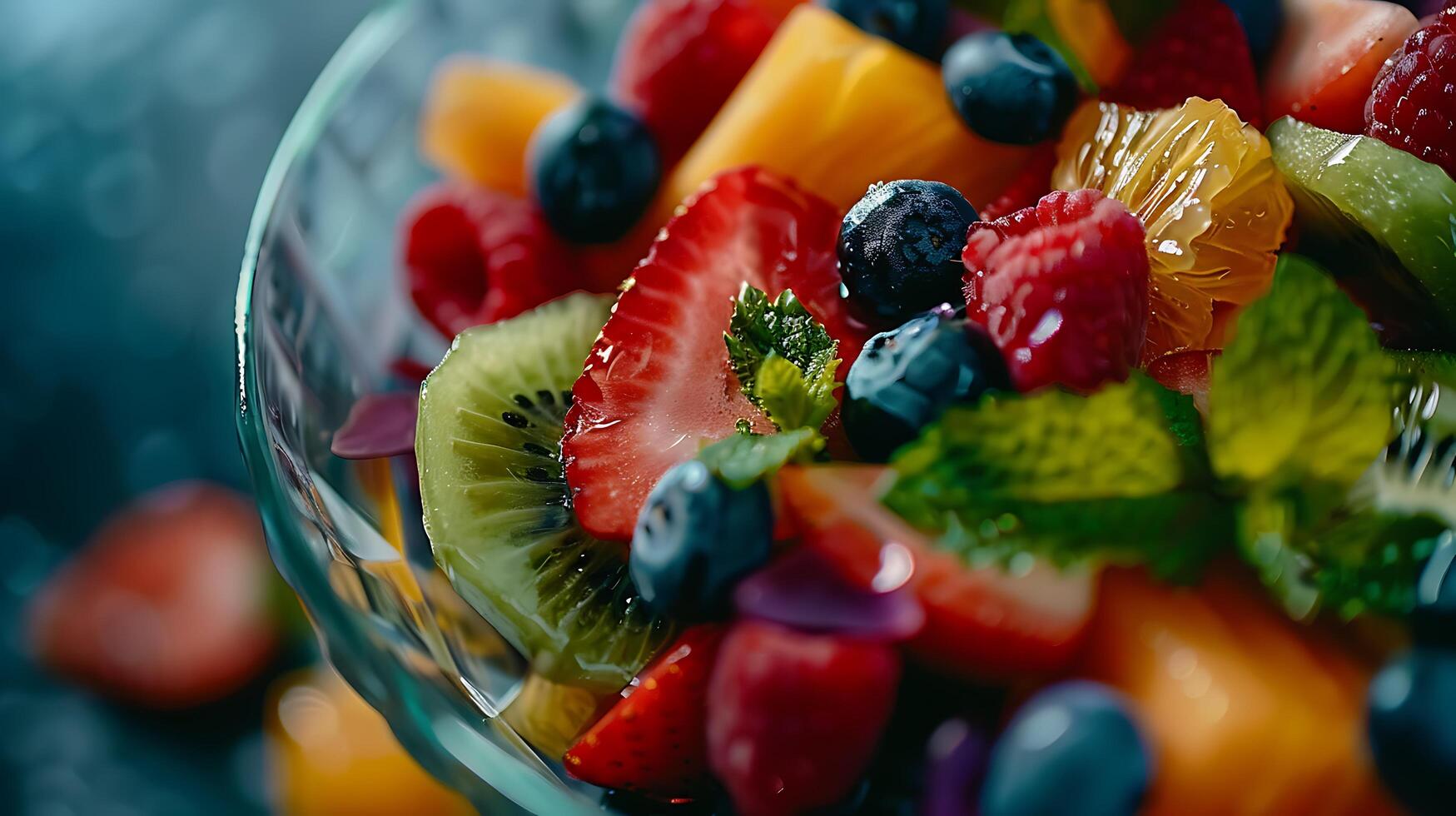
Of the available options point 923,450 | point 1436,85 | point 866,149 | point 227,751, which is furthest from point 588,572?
point 227,751

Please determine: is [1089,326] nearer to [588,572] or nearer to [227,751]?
[588,572]

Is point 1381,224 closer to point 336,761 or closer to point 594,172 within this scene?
point 594,172

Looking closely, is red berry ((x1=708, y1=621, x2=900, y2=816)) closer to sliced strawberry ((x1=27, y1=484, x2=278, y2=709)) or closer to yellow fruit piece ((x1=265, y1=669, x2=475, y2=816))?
yellow fruit piece ((x1=265, y1=669, x2=475, y2=816))

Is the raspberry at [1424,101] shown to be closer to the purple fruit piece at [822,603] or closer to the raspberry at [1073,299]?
the raspberry at [1073,299]

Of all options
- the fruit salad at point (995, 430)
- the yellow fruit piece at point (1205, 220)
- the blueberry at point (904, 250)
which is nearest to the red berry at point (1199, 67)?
the fruit salad at point (995, 430)

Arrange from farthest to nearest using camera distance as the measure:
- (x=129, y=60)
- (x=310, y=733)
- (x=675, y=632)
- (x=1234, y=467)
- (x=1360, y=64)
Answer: (x=129, y=60) < (x=310, y=733) < (x=1360, y=64) < (x=675, y=632) < (x=1234, y=467)

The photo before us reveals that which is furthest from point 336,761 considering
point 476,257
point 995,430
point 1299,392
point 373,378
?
point 1299,392
